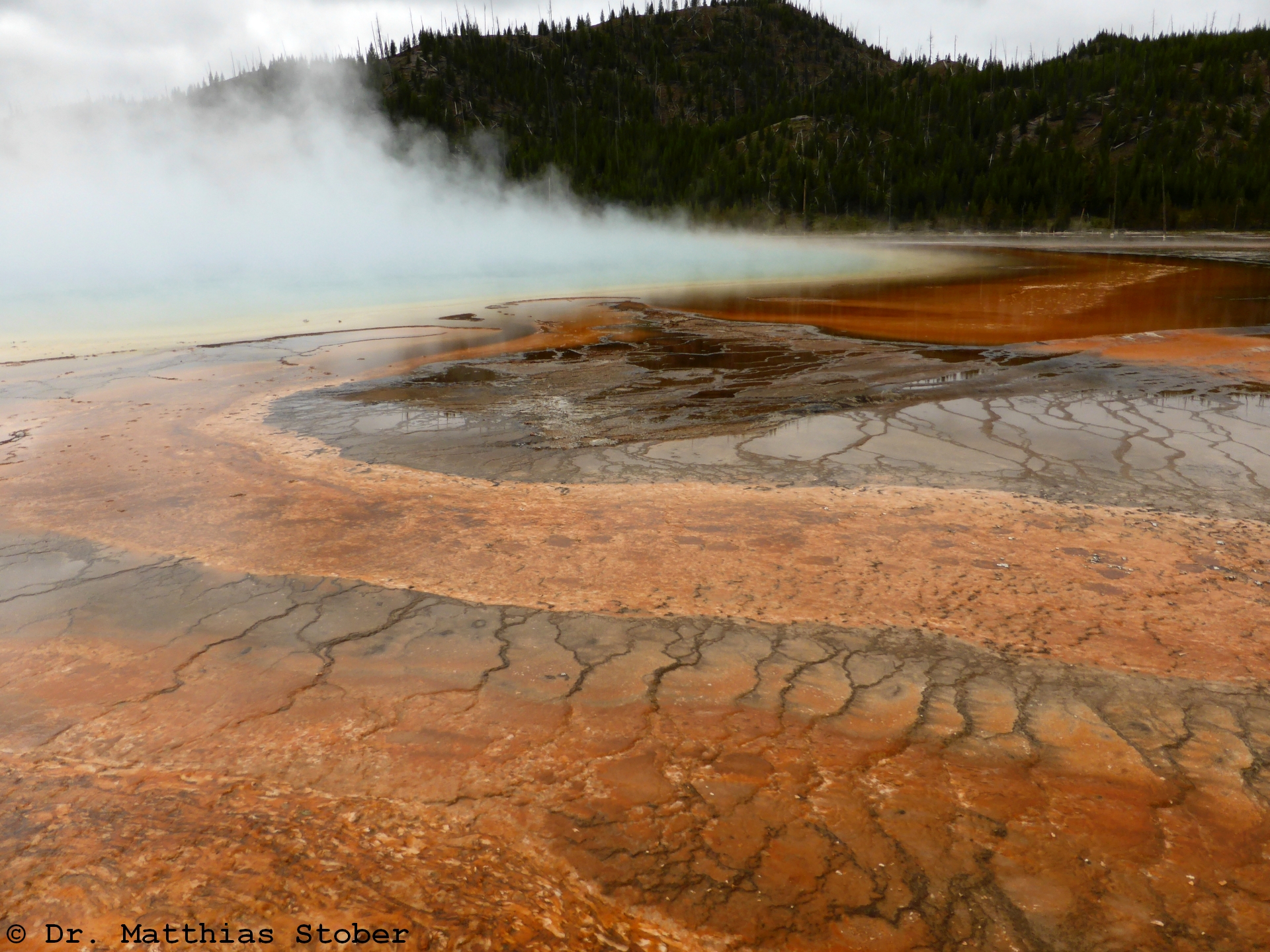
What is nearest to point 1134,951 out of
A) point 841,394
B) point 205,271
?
point 841,394

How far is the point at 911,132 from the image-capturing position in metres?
77.2

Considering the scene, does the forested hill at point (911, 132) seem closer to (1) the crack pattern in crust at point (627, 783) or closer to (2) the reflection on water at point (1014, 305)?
(2) the reflection on water at point (1014, 305)

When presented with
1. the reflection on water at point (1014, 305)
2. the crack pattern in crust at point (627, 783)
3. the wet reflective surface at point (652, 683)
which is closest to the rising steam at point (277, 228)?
the reflection on water at point (1014, 305)

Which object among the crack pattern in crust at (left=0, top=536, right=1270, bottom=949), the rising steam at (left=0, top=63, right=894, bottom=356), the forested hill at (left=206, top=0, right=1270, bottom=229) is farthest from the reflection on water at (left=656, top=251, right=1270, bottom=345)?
the forested hill at (left=206, top=0, right=1270, bottom=229)

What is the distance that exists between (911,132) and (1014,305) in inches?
2784

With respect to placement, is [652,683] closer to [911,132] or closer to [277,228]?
[277,228]

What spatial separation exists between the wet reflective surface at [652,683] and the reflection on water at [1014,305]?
6233mm

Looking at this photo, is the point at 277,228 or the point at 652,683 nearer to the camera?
the point at 652,683

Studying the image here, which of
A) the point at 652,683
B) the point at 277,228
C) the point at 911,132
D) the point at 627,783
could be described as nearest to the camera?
the point at 627,783

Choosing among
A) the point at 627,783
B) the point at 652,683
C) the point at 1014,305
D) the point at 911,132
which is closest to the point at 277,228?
the point at 911,132

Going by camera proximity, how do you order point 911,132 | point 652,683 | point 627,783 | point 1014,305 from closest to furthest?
point 627,783
point 652,683
point 1014,305
point 911,132

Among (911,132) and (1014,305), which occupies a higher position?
(911,132)

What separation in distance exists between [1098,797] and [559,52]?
139708 millimetres

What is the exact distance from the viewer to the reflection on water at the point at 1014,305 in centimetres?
1284
